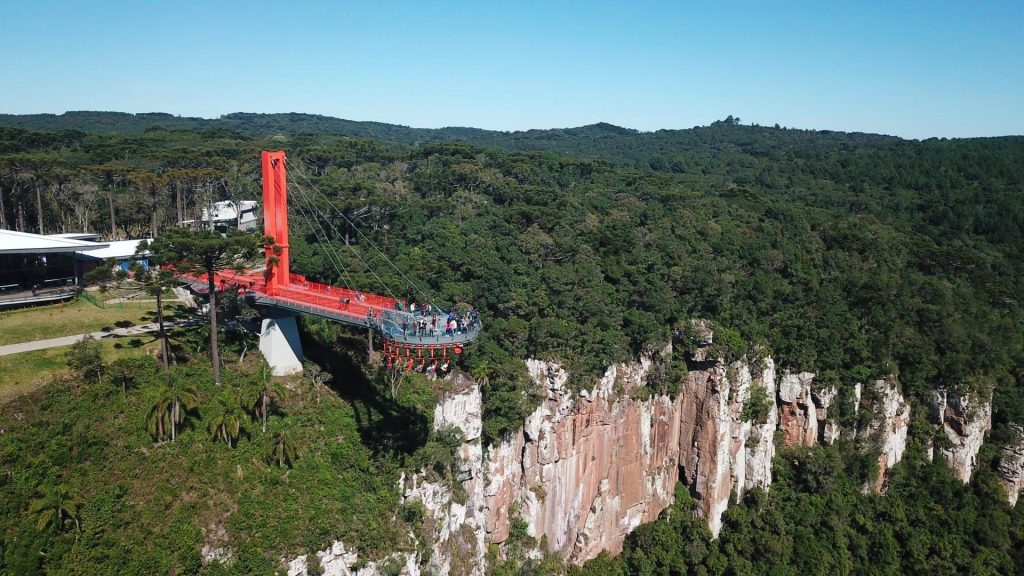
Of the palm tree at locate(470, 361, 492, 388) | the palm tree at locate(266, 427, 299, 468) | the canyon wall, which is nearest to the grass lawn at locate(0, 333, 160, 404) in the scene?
the palm tree at locate(266, 427, 299, 468)

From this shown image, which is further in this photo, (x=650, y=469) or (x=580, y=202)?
(x=580, y=202)

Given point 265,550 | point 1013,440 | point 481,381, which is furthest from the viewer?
point 1013,440

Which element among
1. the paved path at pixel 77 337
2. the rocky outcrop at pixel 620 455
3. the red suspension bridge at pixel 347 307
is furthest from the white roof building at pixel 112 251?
the rocky outcrop at pixel 620 455

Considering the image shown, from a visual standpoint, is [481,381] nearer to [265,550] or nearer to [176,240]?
[265,550]

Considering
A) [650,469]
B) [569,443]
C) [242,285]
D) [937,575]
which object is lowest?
[937,575]

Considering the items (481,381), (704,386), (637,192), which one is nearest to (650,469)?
(704,386)

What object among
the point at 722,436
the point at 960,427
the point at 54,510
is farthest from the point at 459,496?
the point at 960,427

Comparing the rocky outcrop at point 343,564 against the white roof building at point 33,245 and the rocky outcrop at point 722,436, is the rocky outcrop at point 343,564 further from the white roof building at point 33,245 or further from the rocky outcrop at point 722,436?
the rocky outcrop at point 722,436
